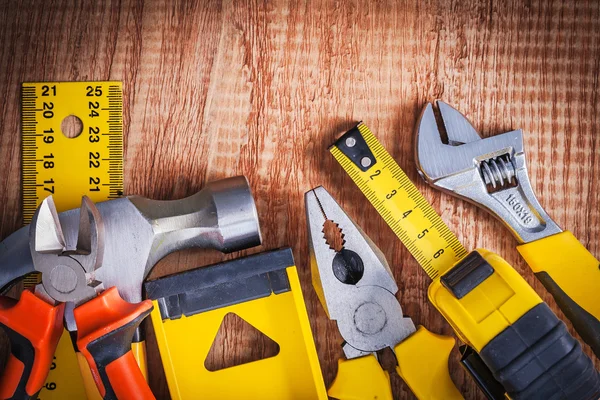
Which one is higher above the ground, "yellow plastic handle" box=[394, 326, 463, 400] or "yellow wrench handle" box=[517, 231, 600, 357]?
"yellow wrench handle" box=[517, 231, 600, 357]

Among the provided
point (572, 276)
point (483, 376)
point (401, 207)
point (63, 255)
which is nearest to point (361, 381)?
point (483, 376)

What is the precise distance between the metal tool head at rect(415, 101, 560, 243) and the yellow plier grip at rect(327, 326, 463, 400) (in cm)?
27

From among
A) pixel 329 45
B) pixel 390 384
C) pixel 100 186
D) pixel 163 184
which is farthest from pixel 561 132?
pixel 100 186

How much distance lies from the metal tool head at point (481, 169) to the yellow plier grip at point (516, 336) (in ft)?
0.46

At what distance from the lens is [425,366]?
106cm

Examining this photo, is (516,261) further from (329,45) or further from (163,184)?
(163,184)

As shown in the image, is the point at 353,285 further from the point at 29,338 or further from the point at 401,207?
the point at 29,338

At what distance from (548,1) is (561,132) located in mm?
268

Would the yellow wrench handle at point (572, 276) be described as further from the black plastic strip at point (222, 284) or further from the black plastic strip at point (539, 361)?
the black plastic strip at point (222, 284)

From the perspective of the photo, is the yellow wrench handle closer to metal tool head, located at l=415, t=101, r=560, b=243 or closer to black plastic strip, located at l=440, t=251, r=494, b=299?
metal tool head, located at l=415, t=101, r=560, b=243

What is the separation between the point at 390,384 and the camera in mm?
1094

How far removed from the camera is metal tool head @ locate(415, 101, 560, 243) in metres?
1.09

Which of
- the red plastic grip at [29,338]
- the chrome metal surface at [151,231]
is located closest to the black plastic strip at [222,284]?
the chrome metal surface at [151,231]

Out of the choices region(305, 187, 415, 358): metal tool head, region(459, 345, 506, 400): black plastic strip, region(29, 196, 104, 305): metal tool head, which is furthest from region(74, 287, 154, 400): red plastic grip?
region(459, 345, 506, 400): black plastic strip
